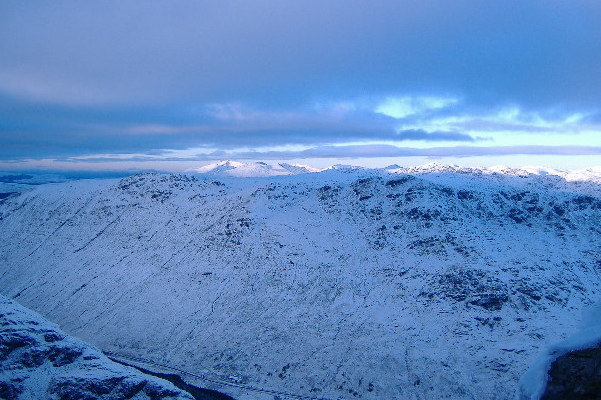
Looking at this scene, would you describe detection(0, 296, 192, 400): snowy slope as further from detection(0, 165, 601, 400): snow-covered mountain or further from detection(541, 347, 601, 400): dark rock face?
detection(541, 347, 601, 400): dark rock face

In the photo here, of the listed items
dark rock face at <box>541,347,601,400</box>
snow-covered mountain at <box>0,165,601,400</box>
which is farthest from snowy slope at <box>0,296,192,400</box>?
dark rock face at <box>541,347,601,400</box>

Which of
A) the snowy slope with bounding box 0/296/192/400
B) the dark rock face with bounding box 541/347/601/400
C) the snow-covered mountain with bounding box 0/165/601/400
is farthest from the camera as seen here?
the snow-covered mountain with bounding box 0/165/601/400

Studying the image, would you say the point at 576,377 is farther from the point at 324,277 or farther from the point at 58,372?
the point at 324,277

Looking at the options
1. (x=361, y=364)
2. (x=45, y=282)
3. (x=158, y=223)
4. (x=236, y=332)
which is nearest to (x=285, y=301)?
(x=236, y=332)

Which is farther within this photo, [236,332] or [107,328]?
[107,328]

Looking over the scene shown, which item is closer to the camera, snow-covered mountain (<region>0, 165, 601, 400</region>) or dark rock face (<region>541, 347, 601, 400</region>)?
dark rock face (<region>541, 347, 601, 400</region>)

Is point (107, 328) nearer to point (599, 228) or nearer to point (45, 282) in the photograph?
point (45, 282)
